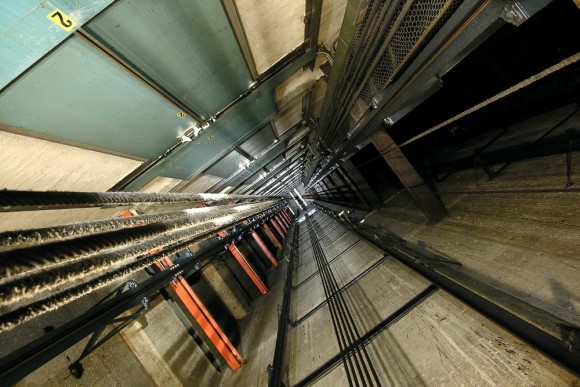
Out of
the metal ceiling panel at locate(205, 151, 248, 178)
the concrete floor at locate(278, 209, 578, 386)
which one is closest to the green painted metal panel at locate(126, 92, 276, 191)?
the metal ceiling panel at locate(205, 151, 248, 178)

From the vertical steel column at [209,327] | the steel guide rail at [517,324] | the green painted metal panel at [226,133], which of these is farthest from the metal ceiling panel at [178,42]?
the vertical steel column at [209,327]

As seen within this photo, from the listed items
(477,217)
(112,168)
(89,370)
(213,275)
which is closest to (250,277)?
(213,275)

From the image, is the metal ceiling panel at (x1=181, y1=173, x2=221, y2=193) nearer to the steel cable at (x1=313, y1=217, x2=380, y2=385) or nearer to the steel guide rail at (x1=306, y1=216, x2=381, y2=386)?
the steel cable at (x1=313, y1=217, x2=380, y2=385)

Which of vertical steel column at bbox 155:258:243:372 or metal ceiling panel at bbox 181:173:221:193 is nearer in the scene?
vertical steel column at bbox 155:258:243:372

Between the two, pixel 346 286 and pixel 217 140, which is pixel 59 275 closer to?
pixel 346 286

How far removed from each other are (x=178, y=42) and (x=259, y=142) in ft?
10.9

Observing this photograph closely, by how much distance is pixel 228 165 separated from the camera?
17.6 feet

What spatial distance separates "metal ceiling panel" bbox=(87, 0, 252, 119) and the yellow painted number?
0.35 feet

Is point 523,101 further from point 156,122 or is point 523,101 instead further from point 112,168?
point 112,168

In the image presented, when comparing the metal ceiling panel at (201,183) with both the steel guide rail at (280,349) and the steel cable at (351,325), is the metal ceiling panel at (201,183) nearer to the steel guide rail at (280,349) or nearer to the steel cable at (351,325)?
the steel guide rail at (280,349)

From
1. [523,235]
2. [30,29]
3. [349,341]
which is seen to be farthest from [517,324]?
[30,29]

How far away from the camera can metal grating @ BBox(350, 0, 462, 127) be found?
5.49 feet

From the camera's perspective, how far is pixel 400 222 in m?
4.18

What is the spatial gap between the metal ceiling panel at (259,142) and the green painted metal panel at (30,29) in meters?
3.23
